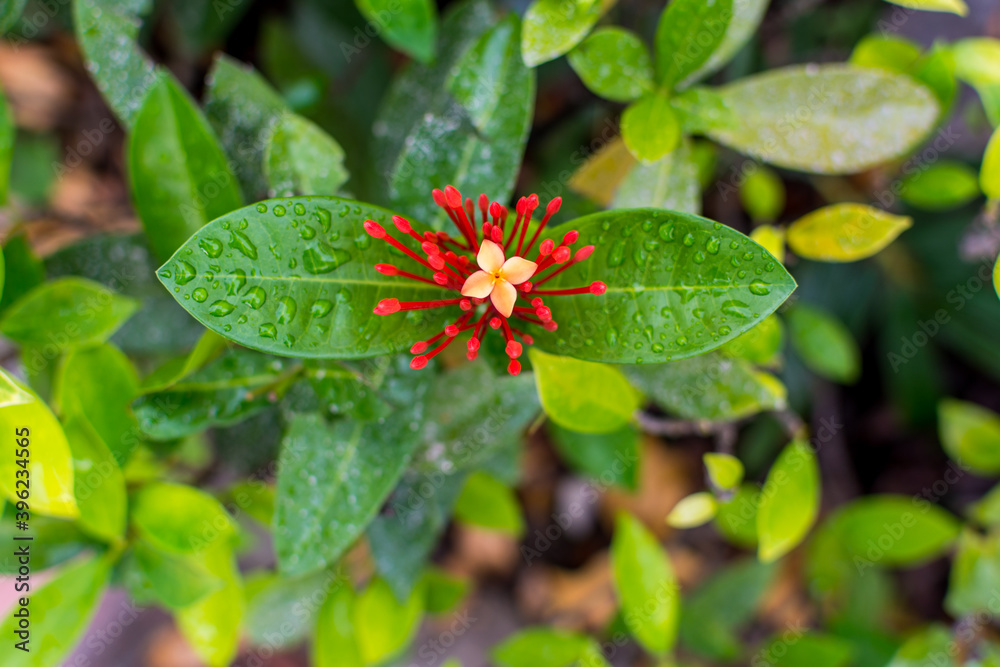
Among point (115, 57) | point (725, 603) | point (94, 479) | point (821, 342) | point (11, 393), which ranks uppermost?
point (115, 57)

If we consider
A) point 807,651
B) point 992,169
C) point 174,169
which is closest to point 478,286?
point 174,169

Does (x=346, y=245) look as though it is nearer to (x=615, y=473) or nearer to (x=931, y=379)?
(x=615, y=473)

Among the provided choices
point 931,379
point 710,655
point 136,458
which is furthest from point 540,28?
point 931,379

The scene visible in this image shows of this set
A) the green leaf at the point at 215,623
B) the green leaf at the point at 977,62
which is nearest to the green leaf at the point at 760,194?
the green leaf at the point at 977,62

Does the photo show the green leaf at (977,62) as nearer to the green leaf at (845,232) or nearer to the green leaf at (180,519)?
the green leaf at (845,232)

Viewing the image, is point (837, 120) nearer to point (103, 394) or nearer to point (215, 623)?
point (103, 394)

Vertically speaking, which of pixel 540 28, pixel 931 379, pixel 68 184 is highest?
pixel 540 28
